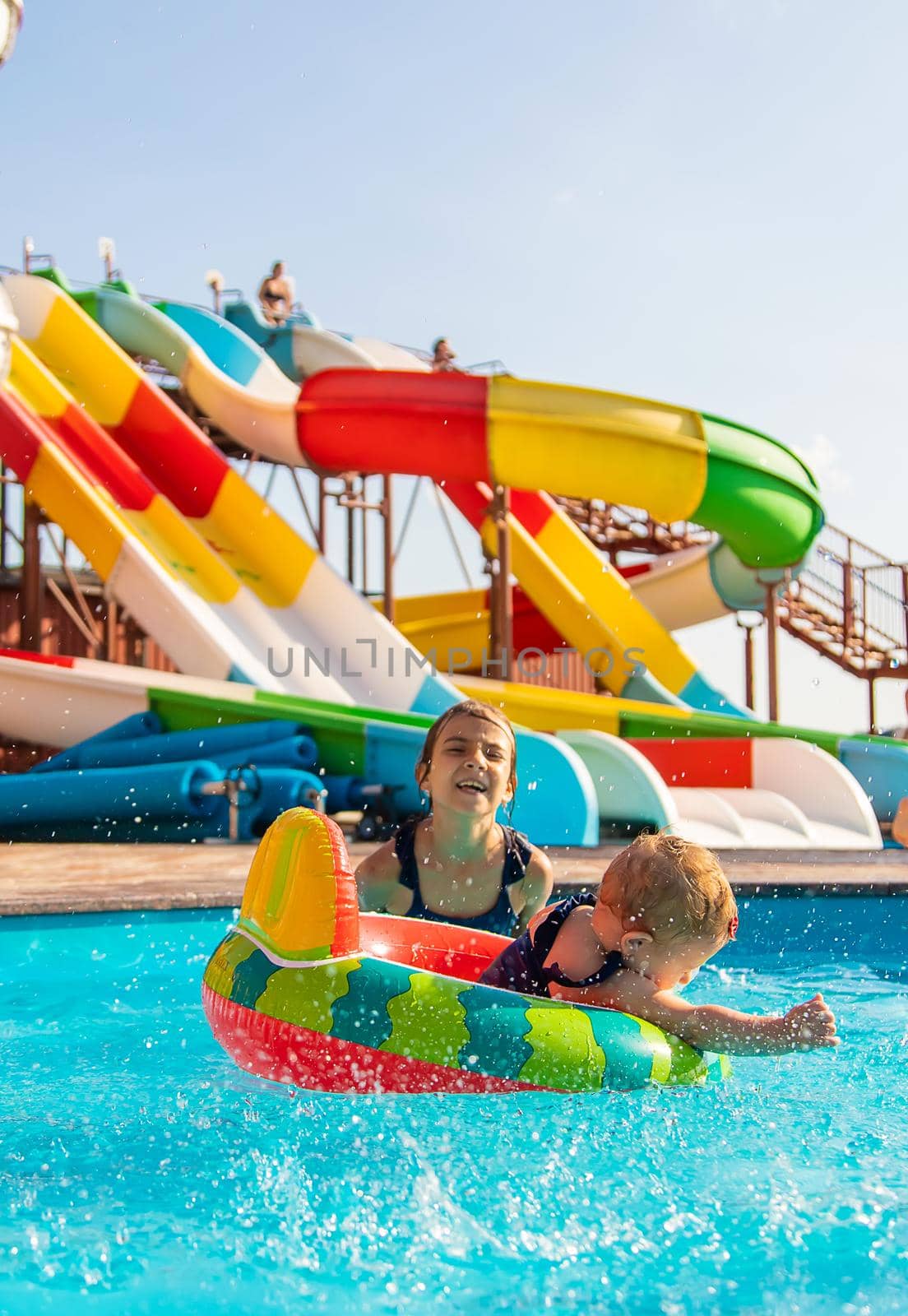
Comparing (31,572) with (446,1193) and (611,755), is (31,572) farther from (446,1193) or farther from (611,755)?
(446,1193)

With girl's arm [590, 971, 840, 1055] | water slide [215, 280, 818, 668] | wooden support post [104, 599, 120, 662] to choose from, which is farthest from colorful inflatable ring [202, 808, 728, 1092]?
wooden support post [104, 599, 120, 662]

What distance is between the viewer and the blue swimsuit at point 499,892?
3164 mm

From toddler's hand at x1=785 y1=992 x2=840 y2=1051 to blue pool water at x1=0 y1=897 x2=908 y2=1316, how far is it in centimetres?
23

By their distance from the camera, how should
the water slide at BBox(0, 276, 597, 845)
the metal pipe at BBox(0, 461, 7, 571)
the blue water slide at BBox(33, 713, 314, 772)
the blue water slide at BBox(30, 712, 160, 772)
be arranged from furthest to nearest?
the metal pipe at BBox(0, 461, 7, 571) → the water slide at BBox(0, 276, 597, 845) → the blue water slide at BBox(30, 712, 160, 772) → the blue water slide at BBox(33, 713, 314, 772)

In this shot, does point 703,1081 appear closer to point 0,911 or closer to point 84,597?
point 0,911

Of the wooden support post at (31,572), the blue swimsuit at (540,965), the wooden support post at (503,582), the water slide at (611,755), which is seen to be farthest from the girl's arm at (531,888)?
the wooden support post at (31,572)

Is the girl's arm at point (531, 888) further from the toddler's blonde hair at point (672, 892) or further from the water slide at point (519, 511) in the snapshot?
the water slide at point (519, 511)

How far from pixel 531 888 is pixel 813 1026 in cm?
113

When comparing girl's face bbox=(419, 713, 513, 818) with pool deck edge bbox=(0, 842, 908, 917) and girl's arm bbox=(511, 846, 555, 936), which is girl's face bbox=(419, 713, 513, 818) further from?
pool deck edge bbox=(0, 842, 908, 917)

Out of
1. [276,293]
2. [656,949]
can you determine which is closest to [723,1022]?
[656,949]

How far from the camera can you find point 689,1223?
6.25 ft

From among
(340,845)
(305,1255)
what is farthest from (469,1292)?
(340,845)

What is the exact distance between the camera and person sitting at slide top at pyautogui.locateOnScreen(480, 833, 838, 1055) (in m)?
2.24

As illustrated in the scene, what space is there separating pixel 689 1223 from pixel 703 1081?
0.49 m
